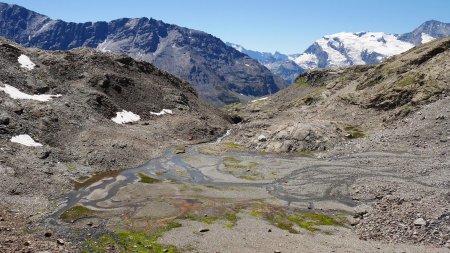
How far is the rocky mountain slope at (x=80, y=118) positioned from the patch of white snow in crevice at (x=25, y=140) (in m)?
0.22

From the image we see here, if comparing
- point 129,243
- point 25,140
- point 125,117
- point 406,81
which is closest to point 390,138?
point 406,81

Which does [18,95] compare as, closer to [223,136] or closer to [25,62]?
[25,62]

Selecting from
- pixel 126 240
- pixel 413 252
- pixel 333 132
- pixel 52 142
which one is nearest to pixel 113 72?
pixel 52 142

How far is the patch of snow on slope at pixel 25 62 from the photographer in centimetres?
12667

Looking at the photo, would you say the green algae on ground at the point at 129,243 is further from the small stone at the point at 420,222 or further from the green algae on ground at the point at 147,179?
the small stone at the point at 420,222

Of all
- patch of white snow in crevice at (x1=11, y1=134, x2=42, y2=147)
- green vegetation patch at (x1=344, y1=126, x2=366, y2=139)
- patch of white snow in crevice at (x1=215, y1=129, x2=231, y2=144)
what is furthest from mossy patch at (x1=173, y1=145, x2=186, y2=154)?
green vegetation patch at (x1=344, y1=126, x2=366, y2=139)

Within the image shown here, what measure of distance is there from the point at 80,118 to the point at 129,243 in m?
69.1

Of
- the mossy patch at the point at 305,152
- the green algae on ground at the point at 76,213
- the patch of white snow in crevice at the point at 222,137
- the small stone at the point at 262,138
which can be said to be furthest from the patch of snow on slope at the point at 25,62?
the mossy patch at the point at 305,152

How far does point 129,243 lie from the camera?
5075cm

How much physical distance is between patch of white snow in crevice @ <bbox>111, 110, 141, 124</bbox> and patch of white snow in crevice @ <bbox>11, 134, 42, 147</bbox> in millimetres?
36050

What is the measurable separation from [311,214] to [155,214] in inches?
964

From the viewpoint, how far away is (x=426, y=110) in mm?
111125

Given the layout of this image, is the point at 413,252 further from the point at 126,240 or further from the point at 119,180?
the point at 119,180

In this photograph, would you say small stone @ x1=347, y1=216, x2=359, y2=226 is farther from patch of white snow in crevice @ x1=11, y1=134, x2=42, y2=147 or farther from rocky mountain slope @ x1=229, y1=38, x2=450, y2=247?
patch of white snow in crevice @ x1=11, y1=134, x2=42, y2=147
